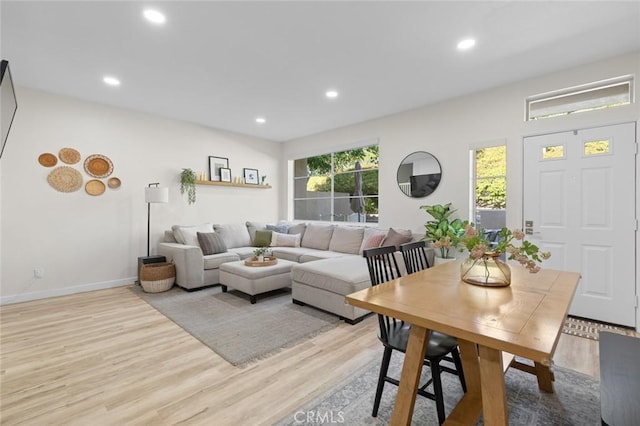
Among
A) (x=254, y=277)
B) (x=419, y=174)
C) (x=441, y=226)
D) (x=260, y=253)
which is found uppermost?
(x=419, y=174)

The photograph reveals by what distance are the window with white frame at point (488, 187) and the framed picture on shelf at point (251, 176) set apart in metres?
4.08

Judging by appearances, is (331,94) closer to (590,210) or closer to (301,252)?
(301,252)

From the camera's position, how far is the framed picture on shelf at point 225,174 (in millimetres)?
5562

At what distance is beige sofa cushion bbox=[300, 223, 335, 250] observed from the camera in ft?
16.8

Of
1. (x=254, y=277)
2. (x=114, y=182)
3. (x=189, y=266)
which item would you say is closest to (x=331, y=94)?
(x=254, y=277)

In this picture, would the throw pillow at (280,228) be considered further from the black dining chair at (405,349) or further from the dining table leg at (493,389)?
the dining table leg at (493,389)

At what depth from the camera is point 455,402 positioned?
1.81 m

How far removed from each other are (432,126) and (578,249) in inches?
91.0

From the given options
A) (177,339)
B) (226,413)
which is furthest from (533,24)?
(177,339)

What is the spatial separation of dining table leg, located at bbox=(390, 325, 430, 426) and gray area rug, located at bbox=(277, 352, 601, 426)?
328 mm

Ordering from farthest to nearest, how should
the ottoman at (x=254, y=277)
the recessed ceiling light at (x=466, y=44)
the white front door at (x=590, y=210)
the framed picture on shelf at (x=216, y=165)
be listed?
the framed picture on shelf at (x=216, y=165)
the ottoman at (x=254, y=277)
the white front door at (x=590, y=210)
the recessed ceiling light at (x=466, y=44)

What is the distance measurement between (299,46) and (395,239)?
2607 millimetres

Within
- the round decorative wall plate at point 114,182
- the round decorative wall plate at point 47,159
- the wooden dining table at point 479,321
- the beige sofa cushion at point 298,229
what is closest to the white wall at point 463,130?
the beige sofa cushion at point 298,229

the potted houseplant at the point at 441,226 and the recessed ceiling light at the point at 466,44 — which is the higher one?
the recessed ceiling light at the point at 466,44
